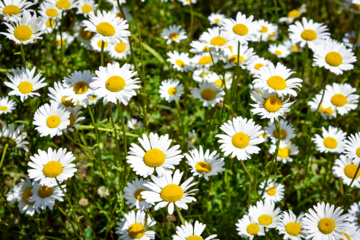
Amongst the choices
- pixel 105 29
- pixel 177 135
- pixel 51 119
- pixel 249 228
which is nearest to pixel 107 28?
pixel 105 29

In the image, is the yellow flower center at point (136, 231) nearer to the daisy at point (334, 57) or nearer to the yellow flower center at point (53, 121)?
the yellow flower center at point (53, 121)

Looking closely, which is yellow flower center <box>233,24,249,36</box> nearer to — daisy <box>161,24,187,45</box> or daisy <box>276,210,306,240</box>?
daisy <box>161,24,187,45</box>

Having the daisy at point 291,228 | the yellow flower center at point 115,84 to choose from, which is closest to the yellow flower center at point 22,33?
the yellow flower center at point 115,84

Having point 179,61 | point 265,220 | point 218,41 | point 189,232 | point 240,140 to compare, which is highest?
point 179,61

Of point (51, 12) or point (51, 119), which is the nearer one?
point (51, 119)

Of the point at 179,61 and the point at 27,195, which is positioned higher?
the point at 179,61

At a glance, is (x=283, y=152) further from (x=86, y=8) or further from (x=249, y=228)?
(x=86, y=8)

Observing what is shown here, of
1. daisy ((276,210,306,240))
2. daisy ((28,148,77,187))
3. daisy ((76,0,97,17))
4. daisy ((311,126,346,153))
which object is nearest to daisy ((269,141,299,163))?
daisy ((311,126,346,153))
